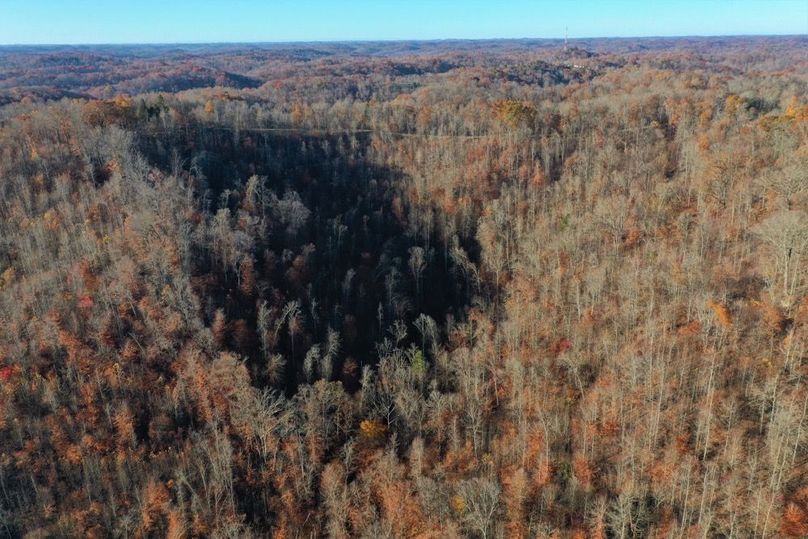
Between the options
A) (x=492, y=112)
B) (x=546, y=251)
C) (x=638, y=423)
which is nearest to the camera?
(x=638, y=423)

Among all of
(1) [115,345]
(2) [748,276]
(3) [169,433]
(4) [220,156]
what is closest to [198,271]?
(1) [115,345]

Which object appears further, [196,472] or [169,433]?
[169,433]

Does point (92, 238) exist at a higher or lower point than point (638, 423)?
higher

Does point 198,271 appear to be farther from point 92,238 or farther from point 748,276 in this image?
point 748,276

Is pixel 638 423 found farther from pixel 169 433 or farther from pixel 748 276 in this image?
pixel 169 433

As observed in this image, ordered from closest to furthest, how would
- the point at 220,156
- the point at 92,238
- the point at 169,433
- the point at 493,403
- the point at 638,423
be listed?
the point at 638,423 < the point at 169,433 < the point at 493,403 < the point at 92,238 < the point at 220,156

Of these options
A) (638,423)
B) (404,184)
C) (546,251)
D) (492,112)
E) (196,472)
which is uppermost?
(492,112)

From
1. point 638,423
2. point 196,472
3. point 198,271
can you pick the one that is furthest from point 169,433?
point 638,423
